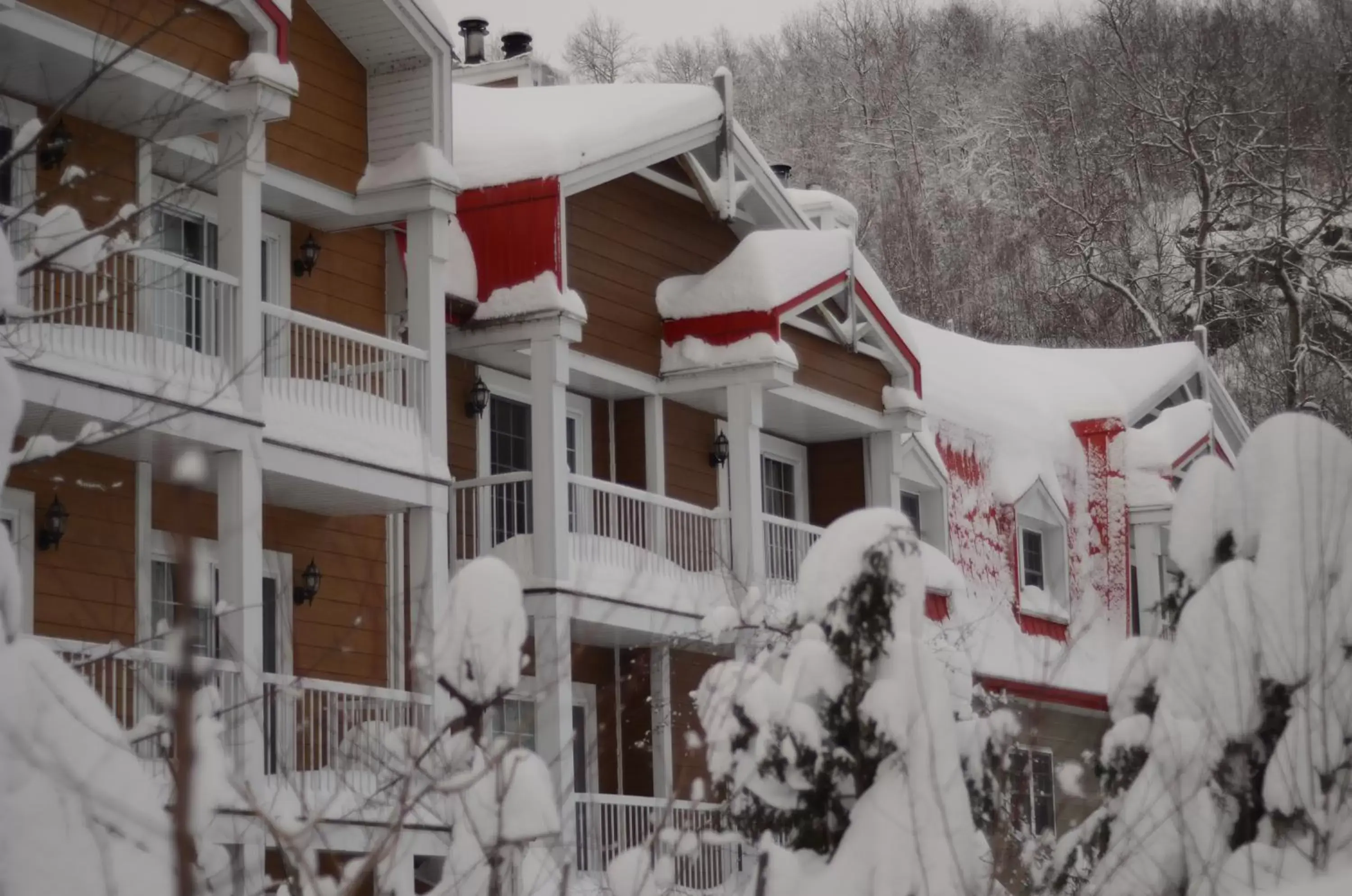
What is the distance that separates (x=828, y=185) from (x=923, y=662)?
51.5 metres

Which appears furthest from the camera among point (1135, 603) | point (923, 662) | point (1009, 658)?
point (1135, 603)

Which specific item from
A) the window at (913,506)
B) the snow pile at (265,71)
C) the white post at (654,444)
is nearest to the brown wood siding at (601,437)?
the white post at (654,444)

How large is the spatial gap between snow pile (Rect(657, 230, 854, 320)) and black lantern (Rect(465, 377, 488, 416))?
2.71m

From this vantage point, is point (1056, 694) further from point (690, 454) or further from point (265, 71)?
point (265, 71)

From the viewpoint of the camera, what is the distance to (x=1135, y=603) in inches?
1128

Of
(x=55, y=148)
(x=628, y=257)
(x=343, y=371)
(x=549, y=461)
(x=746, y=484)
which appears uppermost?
(x=628, y=257)

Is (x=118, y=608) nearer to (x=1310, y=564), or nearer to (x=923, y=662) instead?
→ (x=923, y=662)

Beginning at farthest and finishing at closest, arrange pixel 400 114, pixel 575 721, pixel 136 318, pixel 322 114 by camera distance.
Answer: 1. pixel 575 721
2. pixel 400 114
3. pixel 322 114
4. pixel 136 318

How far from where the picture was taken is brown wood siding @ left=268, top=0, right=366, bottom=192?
15.9m

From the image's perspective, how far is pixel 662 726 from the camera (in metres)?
19.1

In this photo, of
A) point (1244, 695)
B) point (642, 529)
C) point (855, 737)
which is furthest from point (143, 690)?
point (642, 529)

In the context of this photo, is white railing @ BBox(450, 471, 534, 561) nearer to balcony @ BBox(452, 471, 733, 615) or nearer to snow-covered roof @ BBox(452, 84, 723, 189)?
balcony @ BBox(452, 471, 733, 615)

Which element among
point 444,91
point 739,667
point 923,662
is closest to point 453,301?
point 444,91

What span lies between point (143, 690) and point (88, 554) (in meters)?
2.87
